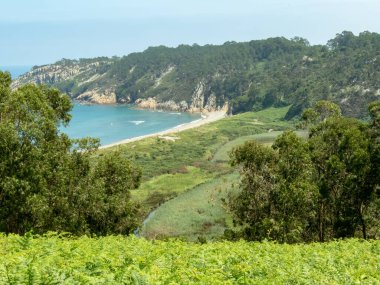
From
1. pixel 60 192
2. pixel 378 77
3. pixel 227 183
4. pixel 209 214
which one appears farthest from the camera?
pixel 378 77

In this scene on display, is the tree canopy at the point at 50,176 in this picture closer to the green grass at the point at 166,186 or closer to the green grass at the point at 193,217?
the green grass at the point at 193,217

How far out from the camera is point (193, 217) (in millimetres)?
70688

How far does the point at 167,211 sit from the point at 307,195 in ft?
135

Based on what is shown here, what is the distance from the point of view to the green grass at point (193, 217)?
64006 mm

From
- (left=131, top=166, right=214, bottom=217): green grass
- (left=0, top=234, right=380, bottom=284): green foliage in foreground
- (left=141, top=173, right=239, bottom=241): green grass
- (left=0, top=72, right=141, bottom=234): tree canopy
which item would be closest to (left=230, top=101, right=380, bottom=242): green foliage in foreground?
(left=0, top=72, right=141, bottom=234): tree canopy

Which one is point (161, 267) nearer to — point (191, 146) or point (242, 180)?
point (242, 180)

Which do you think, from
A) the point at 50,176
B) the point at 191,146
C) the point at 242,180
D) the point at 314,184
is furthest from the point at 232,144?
the point at 50,176

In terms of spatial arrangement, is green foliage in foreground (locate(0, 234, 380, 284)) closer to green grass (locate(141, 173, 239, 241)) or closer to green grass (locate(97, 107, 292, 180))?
green grass (locate(141, 173, 239, 241))

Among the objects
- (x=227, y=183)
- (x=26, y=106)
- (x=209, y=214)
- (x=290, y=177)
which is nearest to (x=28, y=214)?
(x=26, y=106)

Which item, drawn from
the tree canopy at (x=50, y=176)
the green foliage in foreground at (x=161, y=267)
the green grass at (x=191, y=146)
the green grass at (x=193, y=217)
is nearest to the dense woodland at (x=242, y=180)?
the tree canopy at (x=50, y=176)

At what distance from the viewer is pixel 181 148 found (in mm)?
138125

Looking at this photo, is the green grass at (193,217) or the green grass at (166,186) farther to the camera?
the green grass at (166,186)

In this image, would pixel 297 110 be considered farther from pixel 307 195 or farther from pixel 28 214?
pixel 28 214

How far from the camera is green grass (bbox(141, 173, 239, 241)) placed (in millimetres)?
64006
